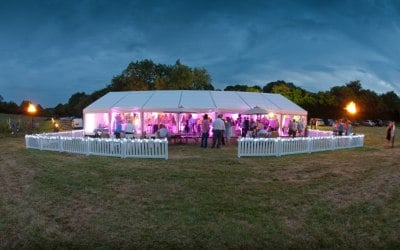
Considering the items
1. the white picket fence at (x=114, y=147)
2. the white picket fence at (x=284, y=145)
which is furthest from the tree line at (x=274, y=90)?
the white picket fence at (x=114, y=147)

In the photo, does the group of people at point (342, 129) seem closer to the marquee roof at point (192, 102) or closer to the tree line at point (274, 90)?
the marquee roof at point (192, 102)

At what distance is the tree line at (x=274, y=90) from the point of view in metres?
44.2

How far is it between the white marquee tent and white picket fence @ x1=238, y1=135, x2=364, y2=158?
Result: 228 inches

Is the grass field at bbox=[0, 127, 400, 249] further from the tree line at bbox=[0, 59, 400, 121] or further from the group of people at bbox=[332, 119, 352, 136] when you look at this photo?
the tree line at bbox=[0, 59, 400, 121]

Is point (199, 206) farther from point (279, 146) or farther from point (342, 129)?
point (342, 129)

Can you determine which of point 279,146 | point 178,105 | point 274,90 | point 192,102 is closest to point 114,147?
point 279,146

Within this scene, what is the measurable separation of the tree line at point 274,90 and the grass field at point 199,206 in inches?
1307

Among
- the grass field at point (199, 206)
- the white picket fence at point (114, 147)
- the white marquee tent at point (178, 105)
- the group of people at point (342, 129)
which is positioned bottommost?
the grass field at point (199, 206)

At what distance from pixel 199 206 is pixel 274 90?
3837cm

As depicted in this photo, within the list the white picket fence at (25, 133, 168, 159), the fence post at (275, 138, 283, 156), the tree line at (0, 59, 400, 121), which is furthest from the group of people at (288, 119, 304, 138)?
the tree line at (0, 59, 400, 121)

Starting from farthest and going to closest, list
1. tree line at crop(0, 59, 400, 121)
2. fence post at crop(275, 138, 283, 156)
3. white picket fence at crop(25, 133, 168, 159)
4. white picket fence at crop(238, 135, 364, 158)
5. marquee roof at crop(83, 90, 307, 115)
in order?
tree line at crop(0, 59, 400, 121) < marquee roof at crop(83, 90, 307, 115) < fence post at crop(275, 138, 283, 156) < white picket fence at crop(238, 135, 364, 158) < white picket fence at crop(25, 133, 168, 159)

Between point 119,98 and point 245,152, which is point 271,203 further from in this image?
point 119,98

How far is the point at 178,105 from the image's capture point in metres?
18.7

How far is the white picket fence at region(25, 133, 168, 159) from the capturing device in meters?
11.0
